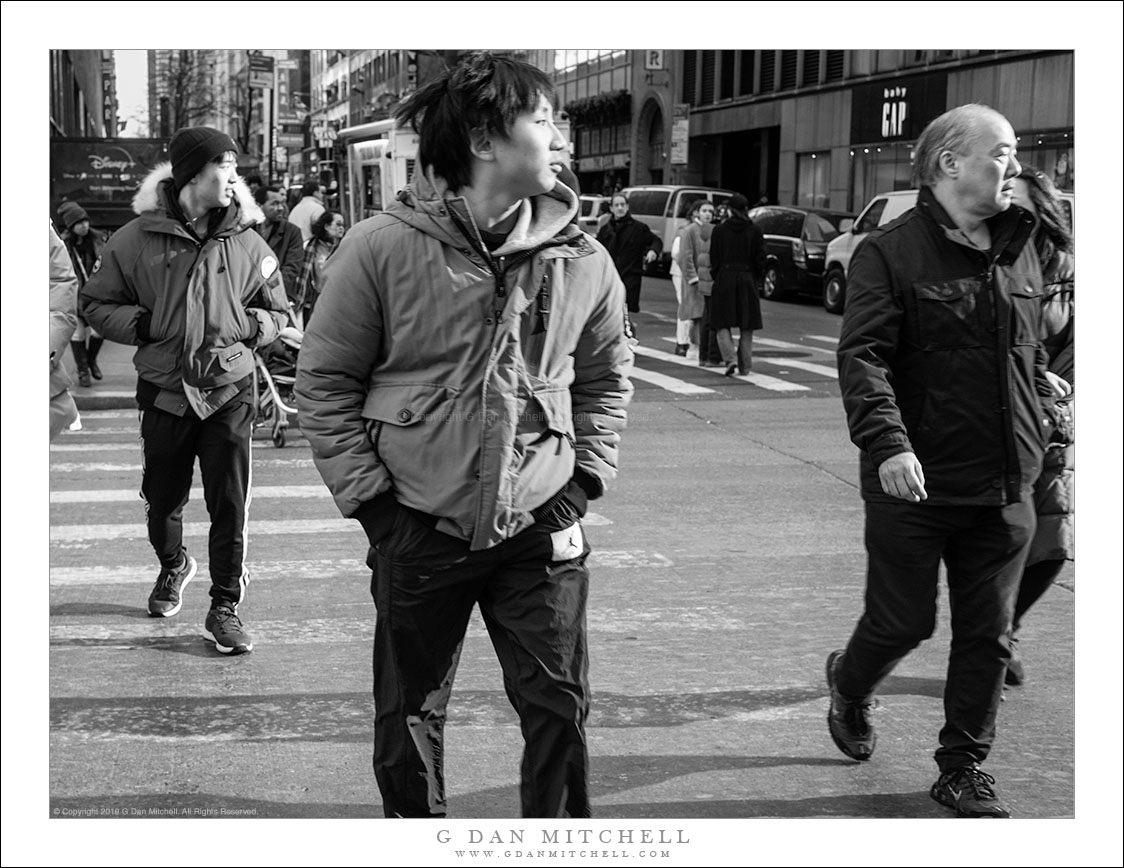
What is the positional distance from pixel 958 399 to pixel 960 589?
55 cm

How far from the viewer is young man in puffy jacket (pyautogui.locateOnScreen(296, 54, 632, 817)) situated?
3.31 metres

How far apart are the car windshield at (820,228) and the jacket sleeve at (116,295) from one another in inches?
856

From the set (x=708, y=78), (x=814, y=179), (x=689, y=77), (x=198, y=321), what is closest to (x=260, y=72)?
(x=708, y=78)

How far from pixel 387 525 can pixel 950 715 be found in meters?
1.81

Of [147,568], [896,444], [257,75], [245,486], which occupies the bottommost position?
[147,568]

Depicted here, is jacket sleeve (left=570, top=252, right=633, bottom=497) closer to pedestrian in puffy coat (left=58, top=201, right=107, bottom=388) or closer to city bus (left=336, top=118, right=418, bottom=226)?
pedestrian in puffy coat (left=58, top=201, right=107, bottom=388)

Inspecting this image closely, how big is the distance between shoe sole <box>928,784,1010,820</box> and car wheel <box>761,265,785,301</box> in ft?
76.0

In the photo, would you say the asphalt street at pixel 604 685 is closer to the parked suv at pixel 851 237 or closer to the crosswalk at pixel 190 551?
the crosswalk at pixel 190 551

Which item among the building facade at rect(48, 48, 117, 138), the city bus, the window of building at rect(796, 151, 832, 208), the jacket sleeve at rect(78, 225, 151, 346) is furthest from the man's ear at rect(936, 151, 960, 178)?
the window of building at rect(796, 151, 832, 208)

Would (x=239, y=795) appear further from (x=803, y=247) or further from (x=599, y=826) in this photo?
(x=803, y=247)

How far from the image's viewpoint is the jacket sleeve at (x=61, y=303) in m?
4.45

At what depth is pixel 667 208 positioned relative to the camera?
107 ft

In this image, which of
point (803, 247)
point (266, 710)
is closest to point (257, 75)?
point (803, 247)

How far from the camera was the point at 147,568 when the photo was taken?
7.16 metres
